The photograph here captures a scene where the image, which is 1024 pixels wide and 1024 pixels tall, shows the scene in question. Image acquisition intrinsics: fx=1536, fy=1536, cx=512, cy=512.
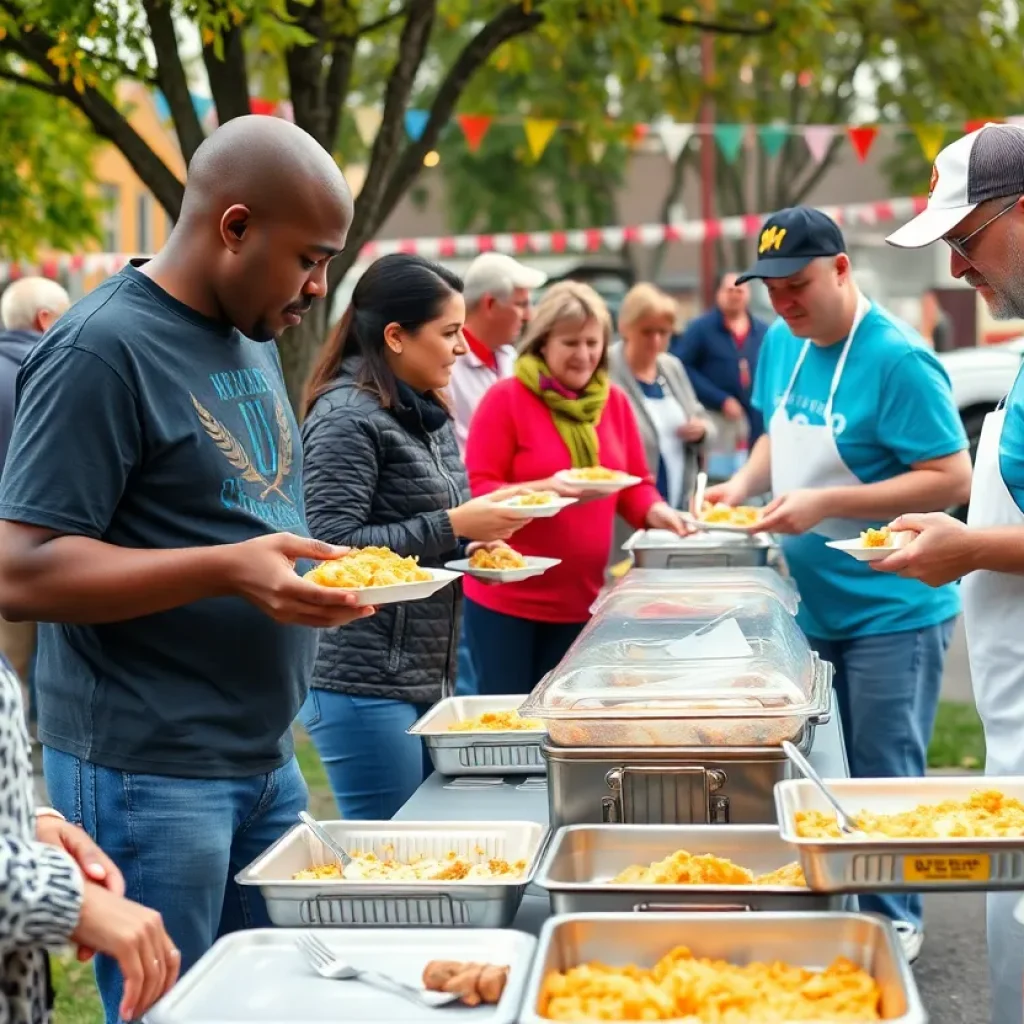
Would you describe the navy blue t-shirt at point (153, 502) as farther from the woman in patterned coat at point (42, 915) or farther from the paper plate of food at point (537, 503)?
the paper plate of food at point (537, 503)

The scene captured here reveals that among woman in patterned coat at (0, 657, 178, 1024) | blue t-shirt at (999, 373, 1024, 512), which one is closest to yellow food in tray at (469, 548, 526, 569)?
blue t-shirt at (999, 373, 1024, 512)

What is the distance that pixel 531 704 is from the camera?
2.80 meters

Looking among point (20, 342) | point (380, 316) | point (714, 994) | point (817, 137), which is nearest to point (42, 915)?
point (714, 994)

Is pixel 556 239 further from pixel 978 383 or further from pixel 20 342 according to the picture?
pixel 20 342

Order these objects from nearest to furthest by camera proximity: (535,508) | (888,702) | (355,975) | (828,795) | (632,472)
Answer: (355,975), (828,795), (535,508), (888,702), (632,472)

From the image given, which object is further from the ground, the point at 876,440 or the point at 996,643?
the point at 876,440

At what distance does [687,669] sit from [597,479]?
2.09m

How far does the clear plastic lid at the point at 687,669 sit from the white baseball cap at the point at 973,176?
873 millimetres

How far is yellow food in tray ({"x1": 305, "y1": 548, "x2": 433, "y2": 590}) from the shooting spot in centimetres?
266

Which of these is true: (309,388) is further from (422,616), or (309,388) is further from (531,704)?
(531,704)

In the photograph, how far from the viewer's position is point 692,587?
4066mm

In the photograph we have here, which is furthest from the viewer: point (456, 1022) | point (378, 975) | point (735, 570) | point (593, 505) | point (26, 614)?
point (593, 505)

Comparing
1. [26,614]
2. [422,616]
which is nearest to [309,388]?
[422,616]

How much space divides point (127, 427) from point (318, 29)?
4.54 metres
